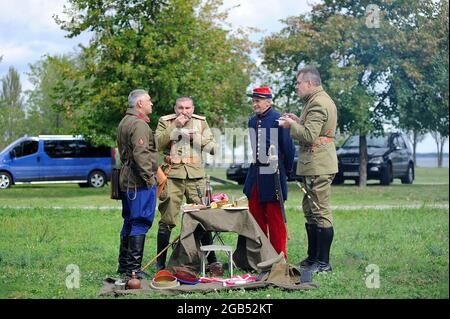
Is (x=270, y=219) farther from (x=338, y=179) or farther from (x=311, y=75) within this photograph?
(x=338, y=179)

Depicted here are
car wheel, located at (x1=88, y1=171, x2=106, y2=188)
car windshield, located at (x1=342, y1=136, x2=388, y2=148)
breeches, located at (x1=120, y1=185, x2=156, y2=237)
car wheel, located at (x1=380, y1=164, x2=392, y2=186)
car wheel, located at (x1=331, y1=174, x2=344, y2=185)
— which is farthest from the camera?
car wheel, located at (x1=88, y1=171, x2=106, y2=188)

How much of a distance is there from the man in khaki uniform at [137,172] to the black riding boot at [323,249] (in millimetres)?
1841

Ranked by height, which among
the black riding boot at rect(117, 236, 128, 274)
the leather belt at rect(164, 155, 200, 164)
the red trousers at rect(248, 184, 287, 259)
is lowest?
the black riding boot at rect(117, 236, 128, 274)

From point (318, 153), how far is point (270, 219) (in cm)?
100

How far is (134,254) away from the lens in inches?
322

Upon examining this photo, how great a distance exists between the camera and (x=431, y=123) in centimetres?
2689

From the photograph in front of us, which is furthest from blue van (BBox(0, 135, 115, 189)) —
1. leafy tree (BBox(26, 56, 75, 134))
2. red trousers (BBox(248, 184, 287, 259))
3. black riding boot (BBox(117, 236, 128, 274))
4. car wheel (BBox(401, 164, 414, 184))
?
black riding boot (BBox(117, 236, 128, 274))

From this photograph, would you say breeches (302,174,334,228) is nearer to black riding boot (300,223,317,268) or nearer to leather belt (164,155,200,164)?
black riding boot (300,223,317,268)

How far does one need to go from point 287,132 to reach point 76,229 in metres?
5.41

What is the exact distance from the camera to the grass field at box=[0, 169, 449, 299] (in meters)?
7.48

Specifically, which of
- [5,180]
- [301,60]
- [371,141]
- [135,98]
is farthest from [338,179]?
[135,98]
